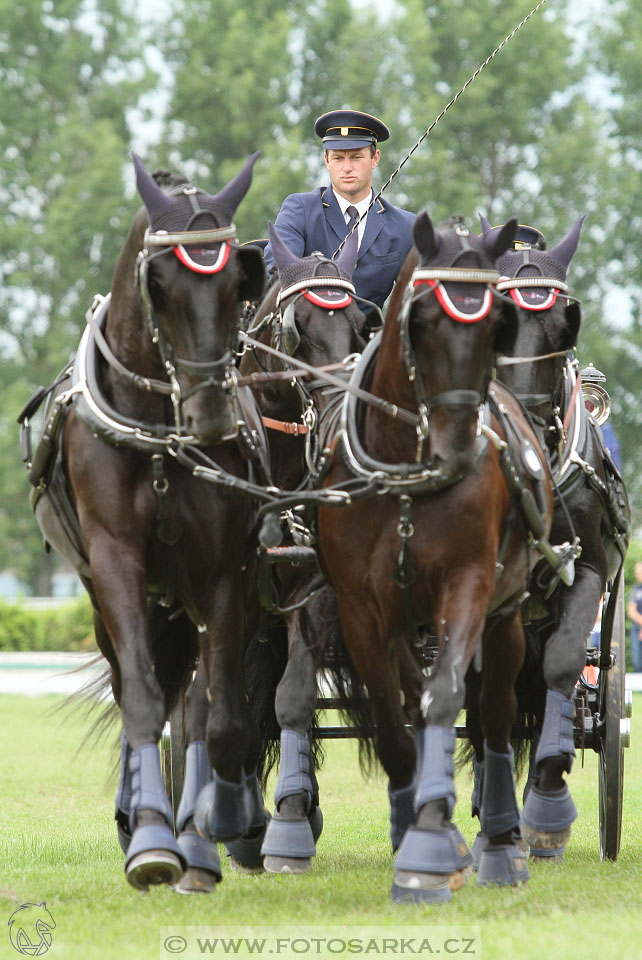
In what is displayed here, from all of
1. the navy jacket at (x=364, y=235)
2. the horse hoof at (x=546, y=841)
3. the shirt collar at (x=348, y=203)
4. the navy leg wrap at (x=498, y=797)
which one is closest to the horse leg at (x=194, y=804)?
the navy leg wrap at (x=498, y=797)

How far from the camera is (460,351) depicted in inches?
175

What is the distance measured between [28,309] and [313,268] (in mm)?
25895

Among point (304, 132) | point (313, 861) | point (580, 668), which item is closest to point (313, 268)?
point (580, 668)

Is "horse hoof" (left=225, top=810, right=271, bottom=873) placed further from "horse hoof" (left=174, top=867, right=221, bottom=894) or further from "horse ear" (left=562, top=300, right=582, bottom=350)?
"horse ear" (left=562, top=300, right=582, bottom=350)

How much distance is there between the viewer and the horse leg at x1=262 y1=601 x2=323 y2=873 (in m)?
5.67

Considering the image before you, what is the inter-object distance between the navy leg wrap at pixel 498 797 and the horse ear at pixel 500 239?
192 centimetres

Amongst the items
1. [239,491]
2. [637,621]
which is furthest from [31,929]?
[637,621]

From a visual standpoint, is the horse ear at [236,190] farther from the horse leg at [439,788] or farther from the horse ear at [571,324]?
the horse ear at [571,324]

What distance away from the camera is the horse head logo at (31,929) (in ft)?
13.1

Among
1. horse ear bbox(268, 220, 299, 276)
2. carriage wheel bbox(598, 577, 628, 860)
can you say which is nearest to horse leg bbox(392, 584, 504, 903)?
carriage wheel bbox(598, 577, 628, 860)

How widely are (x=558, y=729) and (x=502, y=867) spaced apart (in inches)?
29.9

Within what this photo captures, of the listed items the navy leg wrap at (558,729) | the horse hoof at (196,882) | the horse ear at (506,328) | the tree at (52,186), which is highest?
the tree at (52,186)

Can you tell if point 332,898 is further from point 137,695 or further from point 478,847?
point 137,695

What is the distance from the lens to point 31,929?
423 cm
